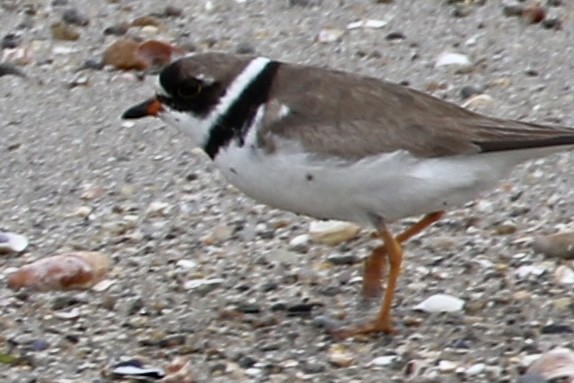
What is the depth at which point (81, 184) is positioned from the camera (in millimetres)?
5824

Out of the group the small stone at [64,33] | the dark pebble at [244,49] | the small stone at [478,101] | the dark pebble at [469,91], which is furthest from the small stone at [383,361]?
the small stone at [64,33]

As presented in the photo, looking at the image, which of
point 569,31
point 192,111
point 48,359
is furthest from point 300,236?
point 569,31

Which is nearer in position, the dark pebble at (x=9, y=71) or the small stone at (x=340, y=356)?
the small stone at (x=340, y=356)

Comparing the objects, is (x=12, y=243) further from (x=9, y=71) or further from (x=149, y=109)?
(x=9, y=71)

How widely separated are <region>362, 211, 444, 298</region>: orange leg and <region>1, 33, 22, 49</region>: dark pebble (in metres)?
3.00

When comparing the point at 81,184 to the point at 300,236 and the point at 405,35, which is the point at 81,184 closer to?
the point at 300,236

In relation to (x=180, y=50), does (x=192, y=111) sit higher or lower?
higher

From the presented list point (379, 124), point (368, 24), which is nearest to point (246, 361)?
point (379, 124)

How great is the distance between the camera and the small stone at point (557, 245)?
4.84 m

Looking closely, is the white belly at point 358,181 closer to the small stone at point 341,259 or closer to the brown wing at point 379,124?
the brown wing at point 379,124

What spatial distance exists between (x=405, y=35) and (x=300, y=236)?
2.13 metres

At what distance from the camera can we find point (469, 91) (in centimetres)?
643

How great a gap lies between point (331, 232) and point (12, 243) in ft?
3.43

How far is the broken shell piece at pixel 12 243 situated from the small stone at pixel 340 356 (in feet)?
4.28
